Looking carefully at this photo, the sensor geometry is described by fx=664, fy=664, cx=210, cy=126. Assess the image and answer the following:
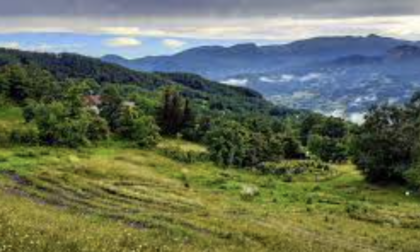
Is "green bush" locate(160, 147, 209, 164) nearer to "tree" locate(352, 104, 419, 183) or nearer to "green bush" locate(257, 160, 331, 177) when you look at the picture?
"green bush" locate(257, 160, 331, 177)

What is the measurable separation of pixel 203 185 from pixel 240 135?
3727cm

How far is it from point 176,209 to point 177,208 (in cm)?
63

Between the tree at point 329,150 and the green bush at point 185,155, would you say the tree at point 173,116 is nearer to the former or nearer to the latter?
the tree at point 329,150

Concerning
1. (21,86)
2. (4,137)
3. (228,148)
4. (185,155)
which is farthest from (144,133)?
(21,86)

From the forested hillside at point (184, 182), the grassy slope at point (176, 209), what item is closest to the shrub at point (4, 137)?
the forested hillside at point (184, 182)

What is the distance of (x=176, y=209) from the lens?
1933 inches

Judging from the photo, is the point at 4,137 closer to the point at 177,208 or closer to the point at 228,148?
the point at 228,148

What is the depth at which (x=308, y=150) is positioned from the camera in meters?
137

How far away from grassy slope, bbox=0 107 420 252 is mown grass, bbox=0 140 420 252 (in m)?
0.10

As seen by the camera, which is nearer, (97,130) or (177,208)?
(177,208)

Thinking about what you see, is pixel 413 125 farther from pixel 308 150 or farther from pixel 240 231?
pixel 240 231

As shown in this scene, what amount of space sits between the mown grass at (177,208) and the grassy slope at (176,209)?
10 cm

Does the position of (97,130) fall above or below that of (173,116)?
above

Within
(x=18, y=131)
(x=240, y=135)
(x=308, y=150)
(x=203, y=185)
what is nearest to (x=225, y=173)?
(x=203, y=185)
